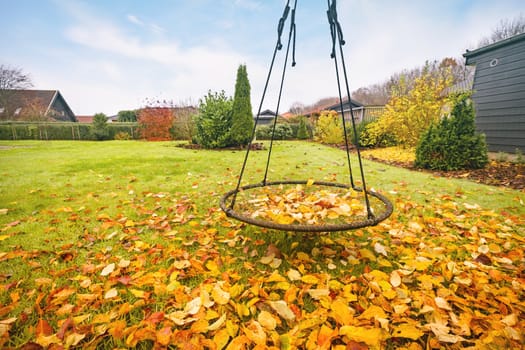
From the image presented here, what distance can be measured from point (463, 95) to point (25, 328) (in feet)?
23.9

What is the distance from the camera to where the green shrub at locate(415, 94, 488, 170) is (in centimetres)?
505

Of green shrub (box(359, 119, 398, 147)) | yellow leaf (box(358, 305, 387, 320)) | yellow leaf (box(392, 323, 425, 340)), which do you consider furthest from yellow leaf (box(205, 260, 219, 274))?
green shrub (box(359, 119, 398, 147))

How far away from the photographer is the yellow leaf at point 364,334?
94 cm

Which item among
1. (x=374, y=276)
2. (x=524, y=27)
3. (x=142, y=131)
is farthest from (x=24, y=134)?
(x=524, y=27)

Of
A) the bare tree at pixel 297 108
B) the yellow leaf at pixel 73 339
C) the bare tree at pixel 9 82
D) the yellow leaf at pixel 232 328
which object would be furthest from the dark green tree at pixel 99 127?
the bare tree at pixel 297 108

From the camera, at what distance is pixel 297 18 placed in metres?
1.96

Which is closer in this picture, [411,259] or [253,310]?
[253,310]

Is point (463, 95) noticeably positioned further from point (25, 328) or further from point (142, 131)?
point (142, 131)

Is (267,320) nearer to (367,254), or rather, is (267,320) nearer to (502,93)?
(367,254)

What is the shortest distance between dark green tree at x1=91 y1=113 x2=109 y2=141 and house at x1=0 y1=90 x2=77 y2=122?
542cm

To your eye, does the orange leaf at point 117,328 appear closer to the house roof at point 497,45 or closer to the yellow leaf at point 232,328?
the yellow leaf at point 232,328

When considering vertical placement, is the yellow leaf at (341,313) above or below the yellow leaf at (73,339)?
below

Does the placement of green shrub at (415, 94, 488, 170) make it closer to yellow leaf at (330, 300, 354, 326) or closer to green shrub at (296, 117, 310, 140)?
yellow leaf at (330, 300, 354, 326)

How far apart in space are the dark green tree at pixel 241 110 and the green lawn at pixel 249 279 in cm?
651
